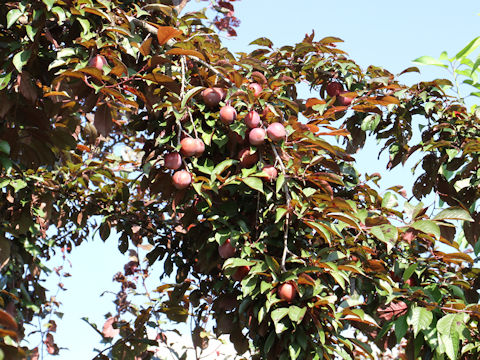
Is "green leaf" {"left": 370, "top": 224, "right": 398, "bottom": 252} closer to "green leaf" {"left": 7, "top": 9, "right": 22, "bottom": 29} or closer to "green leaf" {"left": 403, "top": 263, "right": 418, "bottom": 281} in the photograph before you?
"green leaf" {"left": 403, "top": 263, "right": 418, "bottom": 281}

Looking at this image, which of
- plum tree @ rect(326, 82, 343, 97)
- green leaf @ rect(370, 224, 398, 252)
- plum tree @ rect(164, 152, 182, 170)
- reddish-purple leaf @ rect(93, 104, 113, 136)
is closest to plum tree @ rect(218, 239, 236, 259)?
plum tree @ rect(164, 152, 182, 170)

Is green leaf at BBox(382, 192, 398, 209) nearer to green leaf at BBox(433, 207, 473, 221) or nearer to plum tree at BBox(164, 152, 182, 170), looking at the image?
green leaf at BBox(433, 207, 473, 221)

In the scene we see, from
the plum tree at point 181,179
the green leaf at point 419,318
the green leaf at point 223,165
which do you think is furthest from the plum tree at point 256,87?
the green leaf at point 419,318

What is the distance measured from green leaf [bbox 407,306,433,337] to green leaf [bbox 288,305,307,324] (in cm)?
38

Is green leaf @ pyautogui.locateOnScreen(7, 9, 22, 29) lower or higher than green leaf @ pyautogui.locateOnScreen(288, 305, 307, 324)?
higher

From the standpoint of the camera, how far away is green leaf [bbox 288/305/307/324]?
150cm

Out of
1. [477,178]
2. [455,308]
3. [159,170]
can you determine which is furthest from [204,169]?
[477,178]

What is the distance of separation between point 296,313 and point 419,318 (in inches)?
16.5

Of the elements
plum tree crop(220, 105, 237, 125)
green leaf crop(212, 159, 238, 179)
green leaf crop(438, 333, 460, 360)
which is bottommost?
green leaf crop(438, 333, 460, 360)

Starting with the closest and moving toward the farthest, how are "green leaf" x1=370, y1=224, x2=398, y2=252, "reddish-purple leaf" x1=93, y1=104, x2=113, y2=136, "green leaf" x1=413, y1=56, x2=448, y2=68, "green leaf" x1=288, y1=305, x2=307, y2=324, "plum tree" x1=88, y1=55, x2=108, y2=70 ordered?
"green leaf" x1=288, y1=305, x2=307, y2=324 < "green leaf" x1=370, y1=224, x2=398, y2=252 < "plum tree" x1=88, y1=55, x2=108, y2=70 < "reddish-purple leaf" x1=93, y1=104, x2=113, y2=136 < "green leaf" x1=413, y1=56, x2=448, y2=68

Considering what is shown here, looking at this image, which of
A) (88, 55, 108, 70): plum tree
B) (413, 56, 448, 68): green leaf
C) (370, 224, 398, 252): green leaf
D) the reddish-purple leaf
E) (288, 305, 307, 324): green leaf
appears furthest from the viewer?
(413, 56, 448, 68): green leaf

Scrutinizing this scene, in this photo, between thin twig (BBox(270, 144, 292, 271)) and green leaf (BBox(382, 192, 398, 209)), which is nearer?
thin twig (BBox(270, 144, 292, 271))

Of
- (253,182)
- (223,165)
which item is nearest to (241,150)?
(223,165)

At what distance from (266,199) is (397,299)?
548mm
